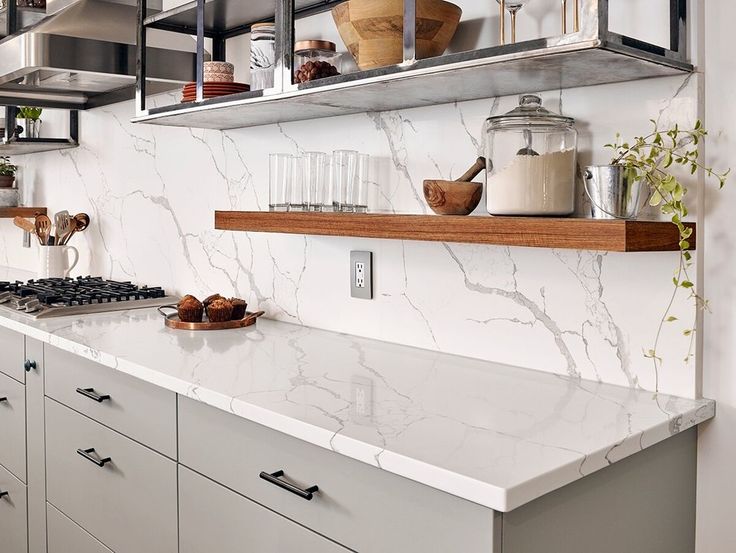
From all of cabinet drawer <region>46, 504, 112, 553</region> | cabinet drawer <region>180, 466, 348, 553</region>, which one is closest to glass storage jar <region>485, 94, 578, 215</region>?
cabinet drawer <region>180, 466, 348, 553</region>

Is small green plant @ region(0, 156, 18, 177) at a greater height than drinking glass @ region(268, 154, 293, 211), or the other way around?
small green plant @ region(0, 156, 18, 177)

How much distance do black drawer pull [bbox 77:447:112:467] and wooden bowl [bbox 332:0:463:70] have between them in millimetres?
1156

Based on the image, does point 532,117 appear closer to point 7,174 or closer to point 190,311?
point 190,311

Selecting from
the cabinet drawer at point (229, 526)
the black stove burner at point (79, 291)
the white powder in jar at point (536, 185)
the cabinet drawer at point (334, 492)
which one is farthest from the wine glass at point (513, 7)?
the black stove burner at point (79, 291)

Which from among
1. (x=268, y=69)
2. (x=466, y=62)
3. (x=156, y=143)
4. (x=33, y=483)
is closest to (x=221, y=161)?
(x=156, y=143)

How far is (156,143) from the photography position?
290cm

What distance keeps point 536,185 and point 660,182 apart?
0.22 metres

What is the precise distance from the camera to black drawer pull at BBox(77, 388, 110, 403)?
6.36 ft

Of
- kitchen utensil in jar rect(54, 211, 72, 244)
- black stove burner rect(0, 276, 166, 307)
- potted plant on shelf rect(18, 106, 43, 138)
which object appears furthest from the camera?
potted plant on shelf rect(18, 106, 43, 138)

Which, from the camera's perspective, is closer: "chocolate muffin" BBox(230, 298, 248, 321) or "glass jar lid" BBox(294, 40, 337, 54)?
"glass jar lid" BBox(294, 40, 337, 54)

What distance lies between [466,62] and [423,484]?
0.73 m

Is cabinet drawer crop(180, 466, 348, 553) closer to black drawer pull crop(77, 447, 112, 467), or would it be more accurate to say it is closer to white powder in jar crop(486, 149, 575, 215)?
black drawer pull crop(77, 447, 112, 467)

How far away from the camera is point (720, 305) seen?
1.43m

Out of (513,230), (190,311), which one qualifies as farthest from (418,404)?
(190,311)
